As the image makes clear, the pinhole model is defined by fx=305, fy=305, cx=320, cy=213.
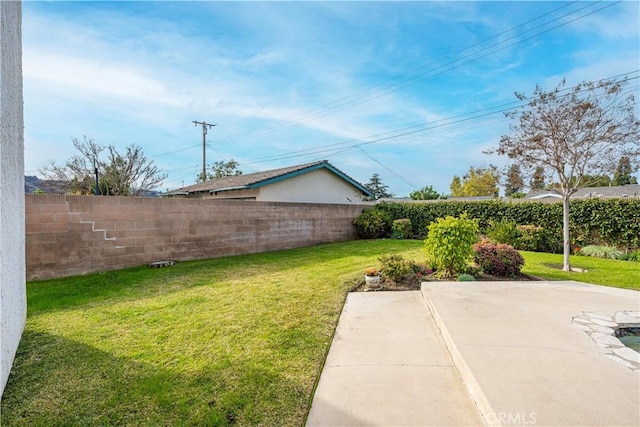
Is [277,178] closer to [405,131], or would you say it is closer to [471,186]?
[405,131]

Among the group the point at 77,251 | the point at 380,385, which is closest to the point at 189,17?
the point at 77,251

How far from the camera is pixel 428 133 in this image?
1947 centimetres

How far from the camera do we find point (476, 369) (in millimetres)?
2758

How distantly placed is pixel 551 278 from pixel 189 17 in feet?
34.7

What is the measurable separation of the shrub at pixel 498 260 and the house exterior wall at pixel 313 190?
9326 millimetres

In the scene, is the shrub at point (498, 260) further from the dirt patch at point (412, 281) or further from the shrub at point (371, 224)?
the shrub at point (371, 224)

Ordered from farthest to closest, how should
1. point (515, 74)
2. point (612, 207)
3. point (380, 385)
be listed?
point (515, 74) → point (612, 207) → point (380, 385)

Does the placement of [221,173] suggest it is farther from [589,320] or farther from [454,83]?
[589,320]

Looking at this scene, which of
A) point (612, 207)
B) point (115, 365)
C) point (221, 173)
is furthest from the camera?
point (221, 173)

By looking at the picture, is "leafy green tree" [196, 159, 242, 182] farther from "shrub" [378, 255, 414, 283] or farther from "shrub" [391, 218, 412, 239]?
"shrub" [378, 255, 414, 283]

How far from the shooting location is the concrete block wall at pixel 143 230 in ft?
21.6

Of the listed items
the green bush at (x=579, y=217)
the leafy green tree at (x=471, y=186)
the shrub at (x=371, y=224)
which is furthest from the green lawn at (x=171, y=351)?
the leafy green tree at (x=471, y=186)

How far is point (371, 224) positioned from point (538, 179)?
725cm

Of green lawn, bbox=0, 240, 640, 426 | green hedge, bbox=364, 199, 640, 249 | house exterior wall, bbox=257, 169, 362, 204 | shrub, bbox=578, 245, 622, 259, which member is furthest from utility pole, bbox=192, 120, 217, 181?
shrub, bbox=578, 245, 622, 259
